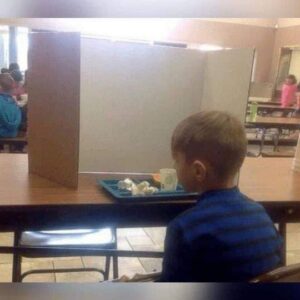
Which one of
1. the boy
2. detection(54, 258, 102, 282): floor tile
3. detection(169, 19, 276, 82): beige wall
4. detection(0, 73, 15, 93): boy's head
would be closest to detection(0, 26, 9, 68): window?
detection(169, 19, 276, 82): beige wall

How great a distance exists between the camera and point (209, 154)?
3.16ft

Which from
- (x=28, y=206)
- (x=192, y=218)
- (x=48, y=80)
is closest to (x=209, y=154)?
(x=192, y=218)

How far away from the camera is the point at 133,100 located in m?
1.63

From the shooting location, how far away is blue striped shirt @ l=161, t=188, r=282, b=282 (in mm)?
856

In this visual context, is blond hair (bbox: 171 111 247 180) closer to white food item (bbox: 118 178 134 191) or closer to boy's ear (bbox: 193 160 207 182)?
boy's ear (bbox: 193 160 207 182)

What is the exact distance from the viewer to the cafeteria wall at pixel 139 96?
5.16ft

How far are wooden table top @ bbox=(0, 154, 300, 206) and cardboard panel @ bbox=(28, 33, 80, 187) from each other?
0.06 meters

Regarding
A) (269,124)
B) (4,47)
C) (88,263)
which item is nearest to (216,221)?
(88,263)

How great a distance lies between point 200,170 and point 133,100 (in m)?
0.72

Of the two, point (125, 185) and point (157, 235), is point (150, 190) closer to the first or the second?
point (125, 185)

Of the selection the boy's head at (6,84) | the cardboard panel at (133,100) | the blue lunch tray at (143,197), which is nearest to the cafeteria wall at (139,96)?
the cardboard panel at (133,100)

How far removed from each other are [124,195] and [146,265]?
3.99ft

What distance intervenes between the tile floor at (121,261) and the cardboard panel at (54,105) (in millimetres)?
682

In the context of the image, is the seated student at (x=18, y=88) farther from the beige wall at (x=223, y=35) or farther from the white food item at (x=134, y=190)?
the beige wall at (x=223, y=35)
